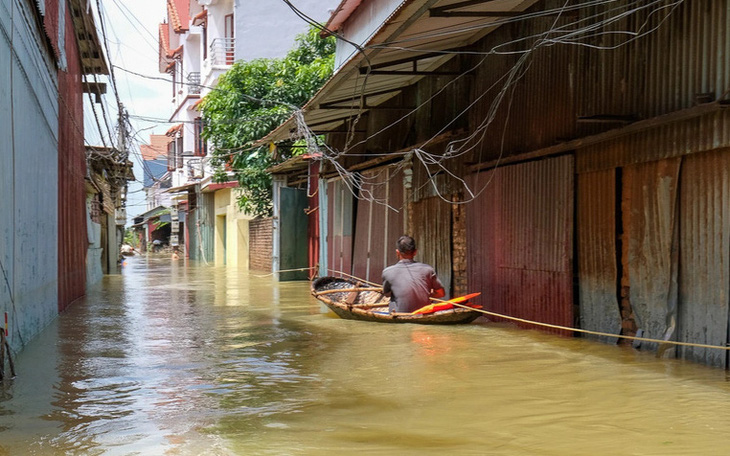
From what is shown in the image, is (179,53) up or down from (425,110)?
up

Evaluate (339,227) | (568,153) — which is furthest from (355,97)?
(568,153)

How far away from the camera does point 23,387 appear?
750 cm

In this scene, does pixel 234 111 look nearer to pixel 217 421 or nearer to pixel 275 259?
pixel 275 259

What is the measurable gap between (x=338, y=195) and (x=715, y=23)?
42.3ft

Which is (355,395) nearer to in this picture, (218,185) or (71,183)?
(71,183)

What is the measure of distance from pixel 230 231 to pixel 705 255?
97.1ft

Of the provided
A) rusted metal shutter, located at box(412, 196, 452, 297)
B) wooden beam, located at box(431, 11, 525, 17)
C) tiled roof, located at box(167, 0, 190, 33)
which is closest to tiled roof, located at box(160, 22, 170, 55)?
tiled roof, located at box(167, 0, 190, 33)

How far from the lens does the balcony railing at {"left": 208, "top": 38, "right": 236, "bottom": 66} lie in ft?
112

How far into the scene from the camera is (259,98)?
2605 centimetres

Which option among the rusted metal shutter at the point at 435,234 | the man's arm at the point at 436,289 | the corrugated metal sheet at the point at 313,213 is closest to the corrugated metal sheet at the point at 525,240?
the rusted metal shutter at the point at 435,234

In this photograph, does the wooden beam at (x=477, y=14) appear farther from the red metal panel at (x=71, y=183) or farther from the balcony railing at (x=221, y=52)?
the balcony railing at (x=221, y=52)

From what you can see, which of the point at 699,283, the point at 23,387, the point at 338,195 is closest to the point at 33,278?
the point at 23,387

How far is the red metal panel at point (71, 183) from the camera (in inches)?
574

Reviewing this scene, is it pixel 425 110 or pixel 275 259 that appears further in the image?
pixel 275 259
